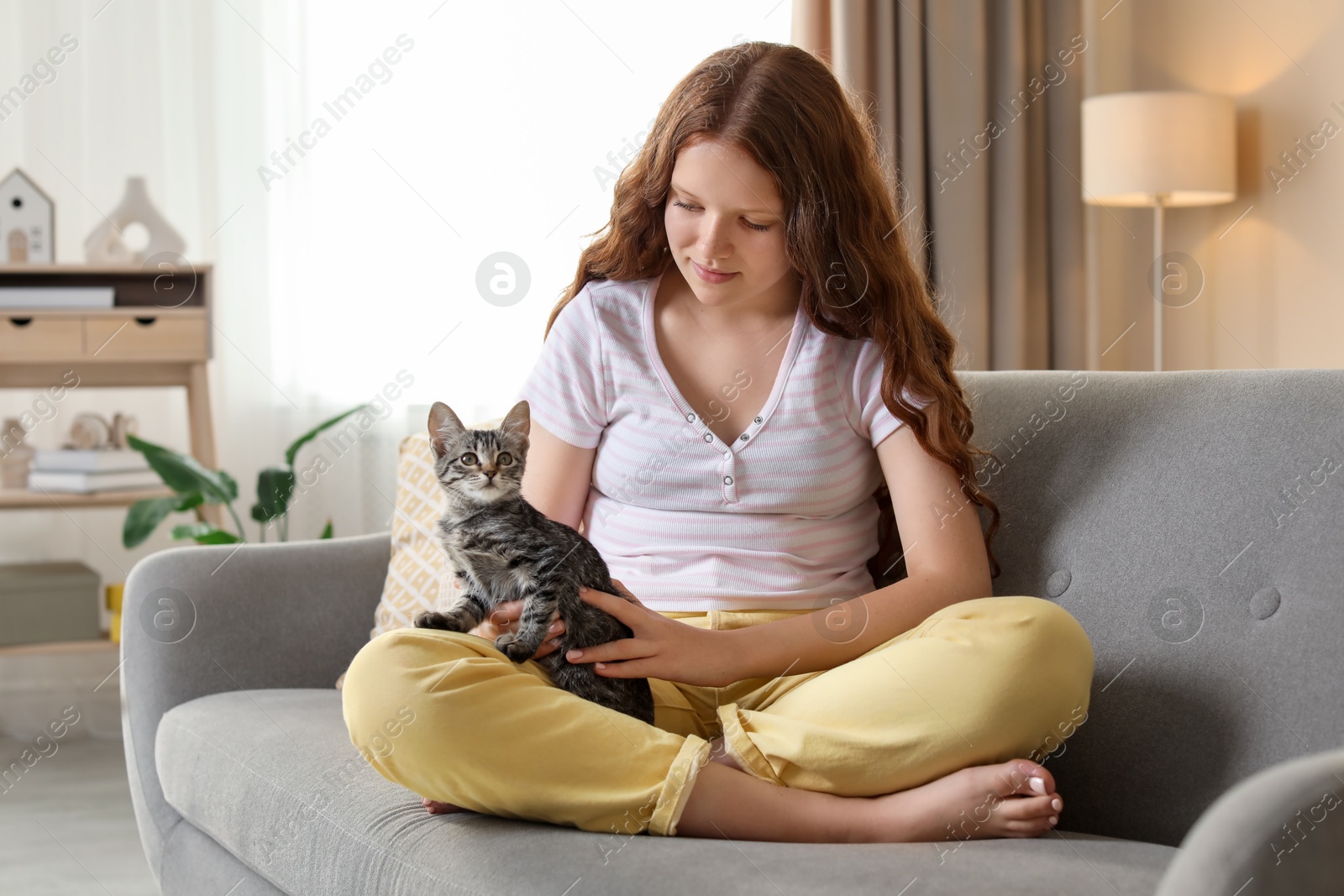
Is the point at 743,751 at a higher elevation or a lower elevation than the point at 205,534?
higher

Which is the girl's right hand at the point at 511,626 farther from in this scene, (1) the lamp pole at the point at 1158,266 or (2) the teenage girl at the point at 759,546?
(1) the lamp pole at the point at 1158,266

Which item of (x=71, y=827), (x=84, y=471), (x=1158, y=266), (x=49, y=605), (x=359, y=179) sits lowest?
(x=71, y=827)

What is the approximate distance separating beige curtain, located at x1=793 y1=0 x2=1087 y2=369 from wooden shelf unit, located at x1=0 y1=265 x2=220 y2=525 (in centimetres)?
163

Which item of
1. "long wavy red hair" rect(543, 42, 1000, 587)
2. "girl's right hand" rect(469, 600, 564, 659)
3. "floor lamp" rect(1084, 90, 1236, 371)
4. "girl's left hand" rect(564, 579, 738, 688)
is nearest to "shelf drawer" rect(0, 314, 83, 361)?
"long wavy red hair" rect(543, 42, 1000, 587)

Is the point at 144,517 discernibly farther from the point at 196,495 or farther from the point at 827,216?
the point at 827,216

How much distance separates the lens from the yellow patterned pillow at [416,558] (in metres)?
1.75

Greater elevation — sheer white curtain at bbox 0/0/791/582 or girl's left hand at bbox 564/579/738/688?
sheer white curtain at bbox 0/0/791/582

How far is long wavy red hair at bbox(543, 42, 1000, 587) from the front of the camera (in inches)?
55.8

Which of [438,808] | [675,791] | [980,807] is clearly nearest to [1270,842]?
[980,807]

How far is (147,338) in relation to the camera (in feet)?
8.82

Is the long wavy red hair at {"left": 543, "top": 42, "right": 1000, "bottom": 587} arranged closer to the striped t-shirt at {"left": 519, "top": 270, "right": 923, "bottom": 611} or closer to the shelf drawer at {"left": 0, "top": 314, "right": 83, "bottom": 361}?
the striped t-shirt at {"left": 519, "top": 270, "right": 923, "bottom": 611}

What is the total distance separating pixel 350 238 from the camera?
10.4ft

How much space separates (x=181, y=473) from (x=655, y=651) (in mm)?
1743

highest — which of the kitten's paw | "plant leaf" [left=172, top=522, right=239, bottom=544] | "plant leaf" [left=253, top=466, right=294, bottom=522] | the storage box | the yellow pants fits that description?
the kitten's paw
